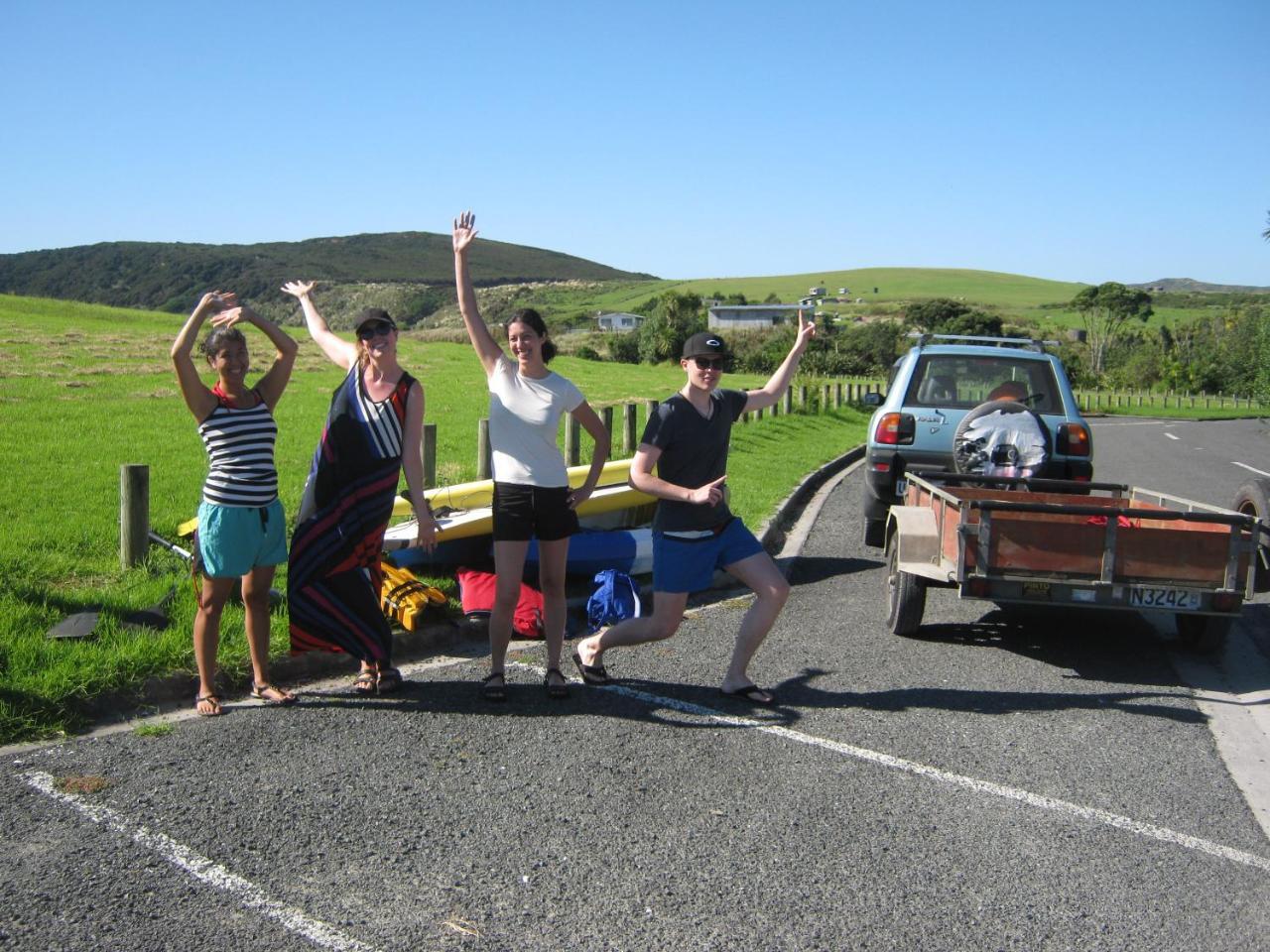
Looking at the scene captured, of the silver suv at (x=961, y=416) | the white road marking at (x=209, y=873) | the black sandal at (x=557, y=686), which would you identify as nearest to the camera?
the white road marking at (x=209, y=873)

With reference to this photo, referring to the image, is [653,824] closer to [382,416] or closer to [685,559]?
[685,559]

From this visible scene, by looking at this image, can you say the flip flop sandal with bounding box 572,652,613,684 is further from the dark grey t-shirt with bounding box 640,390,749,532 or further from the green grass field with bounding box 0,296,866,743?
the green grass field with bounding box 0,296,866,743

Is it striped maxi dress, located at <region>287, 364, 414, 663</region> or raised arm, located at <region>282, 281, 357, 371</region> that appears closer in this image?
striped maxi dress, located at <region>287, 364, 414, 663</region>

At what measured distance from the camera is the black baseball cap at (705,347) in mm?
5430

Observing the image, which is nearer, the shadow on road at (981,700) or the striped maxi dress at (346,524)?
the striped maxi dress at (346,524)

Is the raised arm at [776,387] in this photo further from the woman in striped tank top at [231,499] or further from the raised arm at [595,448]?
the woman in striped tank top at [231,499]

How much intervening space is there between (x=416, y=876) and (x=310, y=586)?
215 centimetres

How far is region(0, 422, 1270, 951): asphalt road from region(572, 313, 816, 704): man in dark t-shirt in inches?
15.2

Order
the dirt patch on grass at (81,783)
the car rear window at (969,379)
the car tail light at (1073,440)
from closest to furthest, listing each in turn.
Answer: the dirt patch on grass at (81,783)
the car tail light at (1073,440)
the car rear window at (969,379)

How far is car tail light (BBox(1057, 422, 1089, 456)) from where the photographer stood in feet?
31.3

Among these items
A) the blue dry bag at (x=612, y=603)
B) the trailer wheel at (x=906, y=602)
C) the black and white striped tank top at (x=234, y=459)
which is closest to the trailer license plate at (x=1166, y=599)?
the trailer wheel at (x=906, y=602)

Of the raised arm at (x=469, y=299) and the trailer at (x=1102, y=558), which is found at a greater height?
the raised arm at (x=469, y=299)

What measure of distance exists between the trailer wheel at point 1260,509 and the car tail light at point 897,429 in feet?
9.02

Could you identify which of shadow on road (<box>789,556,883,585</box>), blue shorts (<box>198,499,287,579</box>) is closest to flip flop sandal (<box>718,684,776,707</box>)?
blue shorts (<box>198,499,287,579</box>)
